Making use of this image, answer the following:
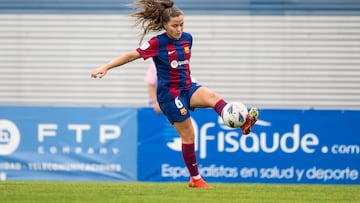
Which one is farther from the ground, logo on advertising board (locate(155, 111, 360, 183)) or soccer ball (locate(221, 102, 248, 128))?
soccer ball (locate(221, 102, 248, 128))

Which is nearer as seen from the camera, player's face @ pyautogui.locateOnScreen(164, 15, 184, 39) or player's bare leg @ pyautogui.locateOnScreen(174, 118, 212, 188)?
player's face @ pyautogui.locateOnScreen(164, 15, 184, 39)

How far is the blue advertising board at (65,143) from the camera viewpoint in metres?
13.5

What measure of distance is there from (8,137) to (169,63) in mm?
5001

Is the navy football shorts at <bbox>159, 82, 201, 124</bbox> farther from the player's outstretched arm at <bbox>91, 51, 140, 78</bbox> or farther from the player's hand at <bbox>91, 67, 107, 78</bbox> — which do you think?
the player's hand at <bbox>91, 67, 107, 78</bbox>

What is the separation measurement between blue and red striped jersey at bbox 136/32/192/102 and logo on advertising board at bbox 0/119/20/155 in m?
4.78

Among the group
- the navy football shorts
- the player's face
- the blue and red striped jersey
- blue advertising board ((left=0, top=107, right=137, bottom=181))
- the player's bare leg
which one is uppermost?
the player's face

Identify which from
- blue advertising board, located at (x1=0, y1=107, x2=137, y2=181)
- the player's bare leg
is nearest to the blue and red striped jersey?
the player's bare leg

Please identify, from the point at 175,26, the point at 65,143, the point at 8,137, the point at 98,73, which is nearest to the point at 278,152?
the point at 65,143

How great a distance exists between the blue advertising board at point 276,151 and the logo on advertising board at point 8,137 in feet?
6.42

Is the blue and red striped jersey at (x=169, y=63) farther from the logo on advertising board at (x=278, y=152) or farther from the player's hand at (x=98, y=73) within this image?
the logo on advertising board at (x=278, y=152)

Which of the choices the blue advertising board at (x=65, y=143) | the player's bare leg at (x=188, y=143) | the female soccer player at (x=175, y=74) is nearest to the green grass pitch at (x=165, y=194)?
the player's bare leg at (x=188, y=143)

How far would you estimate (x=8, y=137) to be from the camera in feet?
44.5

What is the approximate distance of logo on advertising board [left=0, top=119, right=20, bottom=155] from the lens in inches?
533

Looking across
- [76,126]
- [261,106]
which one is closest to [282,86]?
[261,106]
